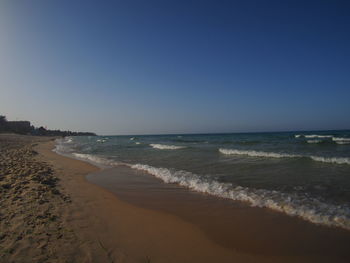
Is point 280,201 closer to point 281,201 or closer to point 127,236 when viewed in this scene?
point 281,201

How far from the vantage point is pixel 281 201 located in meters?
5.07

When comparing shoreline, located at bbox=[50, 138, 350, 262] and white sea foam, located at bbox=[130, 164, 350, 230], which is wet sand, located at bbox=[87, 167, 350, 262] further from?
white sea foam, located at bbox=[130, 164, 350, 230]

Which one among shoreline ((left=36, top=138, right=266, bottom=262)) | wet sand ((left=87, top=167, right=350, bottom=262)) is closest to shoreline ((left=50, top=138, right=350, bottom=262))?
wet sand ((left=87, top=167, right=350, bottom=262))

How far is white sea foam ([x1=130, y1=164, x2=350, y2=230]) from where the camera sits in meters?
4.07

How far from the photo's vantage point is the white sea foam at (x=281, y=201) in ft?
13.3

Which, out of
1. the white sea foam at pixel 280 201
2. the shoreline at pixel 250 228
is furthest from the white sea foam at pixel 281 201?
the shoreline at pixel 250 228

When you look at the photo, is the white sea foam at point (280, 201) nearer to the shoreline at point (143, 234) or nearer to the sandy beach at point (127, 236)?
the sandy beach at point (127, 236)

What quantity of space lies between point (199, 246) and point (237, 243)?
0.70 metres

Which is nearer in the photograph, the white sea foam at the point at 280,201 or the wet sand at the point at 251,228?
the wet sand at the point at 251,228

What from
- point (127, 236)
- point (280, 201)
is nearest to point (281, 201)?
point (280, 201)

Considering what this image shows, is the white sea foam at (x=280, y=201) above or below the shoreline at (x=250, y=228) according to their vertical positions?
above

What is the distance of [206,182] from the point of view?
7141 millimetres

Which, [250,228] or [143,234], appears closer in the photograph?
[143,234]

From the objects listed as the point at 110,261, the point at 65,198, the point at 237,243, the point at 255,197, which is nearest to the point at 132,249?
the point at 110,261
